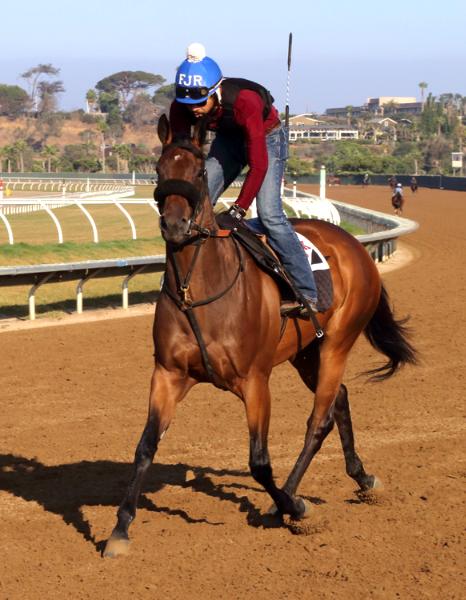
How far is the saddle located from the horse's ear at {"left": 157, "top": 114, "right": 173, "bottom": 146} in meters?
0.58

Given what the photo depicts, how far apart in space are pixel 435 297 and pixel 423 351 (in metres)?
4.46

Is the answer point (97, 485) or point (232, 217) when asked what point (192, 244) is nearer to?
point (232, 217)

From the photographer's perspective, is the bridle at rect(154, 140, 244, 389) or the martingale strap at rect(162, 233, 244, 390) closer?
the bridle at rect(154, 140, 244, 389)

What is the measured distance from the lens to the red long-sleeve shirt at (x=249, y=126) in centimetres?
505

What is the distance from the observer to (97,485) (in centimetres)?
616

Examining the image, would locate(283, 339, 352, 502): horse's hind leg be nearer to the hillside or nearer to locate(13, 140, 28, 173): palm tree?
locate(13, 140, 28, 173): palm tree

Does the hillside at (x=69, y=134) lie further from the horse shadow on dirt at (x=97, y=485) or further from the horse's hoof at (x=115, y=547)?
the horse's hoof at (x=115, y=547)

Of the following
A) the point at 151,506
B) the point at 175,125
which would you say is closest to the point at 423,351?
the point at 151,506

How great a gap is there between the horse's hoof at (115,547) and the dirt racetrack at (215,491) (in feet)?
0.13

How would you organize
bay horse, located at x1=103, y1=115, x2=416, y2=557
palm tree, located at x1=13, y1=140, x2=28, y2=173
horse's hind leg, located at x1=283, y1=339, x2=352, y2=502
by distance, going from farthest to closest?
palm tree, located at x1=13, y1=140, x2=28, y2=173 < horse's hind leg, located at x1=283, y1=339, x2=352, y2=502 < bay horse, located at x1=103, y1=115, x2=416, y2=557

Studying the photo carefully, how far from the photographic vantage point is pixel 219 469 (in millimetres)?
6543

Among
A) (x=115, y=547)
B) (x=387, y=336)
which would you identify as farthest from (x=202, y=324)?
(x=387, y=336)

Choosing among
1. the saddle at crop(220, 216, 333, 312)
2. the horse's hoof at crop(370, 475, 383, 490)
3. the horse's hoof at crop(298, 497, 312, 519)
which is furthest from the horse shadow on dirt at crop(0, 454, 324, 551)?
the saddle at crop(220, 216, 333, 312)

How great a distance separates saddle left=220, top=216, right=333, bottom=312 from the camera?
5.39 m
